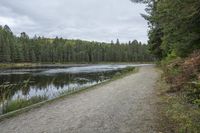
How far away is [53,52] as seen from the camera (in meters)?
122

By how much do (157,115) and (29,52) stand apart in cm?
10191

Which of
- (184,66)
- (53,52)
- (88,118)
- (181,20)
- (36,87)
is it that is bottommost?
(36,87)

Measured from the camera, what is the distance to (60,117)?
9.23 meters

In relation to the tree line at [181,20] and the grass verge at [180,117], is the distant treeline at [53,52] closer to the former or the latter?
the tree line at [181,20]

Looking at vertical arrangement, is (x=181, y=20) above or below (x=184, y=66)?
above

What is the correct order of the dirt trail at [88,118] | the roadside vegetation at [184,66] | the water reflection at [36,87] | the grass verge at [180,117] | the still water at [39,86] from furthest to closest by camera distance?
the still water at [39,86], the water reflection at [36,87], the roadside vegetation at [184,66], the dirt trail at [88,118], the grass verge at [180,117]

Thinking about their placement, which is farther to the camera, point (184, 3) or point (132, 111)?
point (184, 3)

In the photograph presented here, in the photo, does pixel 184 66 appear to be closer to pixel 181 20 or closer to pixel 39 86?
pixel 181 20

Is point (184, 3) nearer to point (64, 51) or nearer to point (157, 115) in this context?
point (157, 115)

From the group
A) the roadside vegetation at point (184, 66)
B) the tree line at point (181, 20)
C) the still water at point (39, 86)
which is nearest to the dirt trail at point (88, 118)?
the roadside vegetation at point (184, 66)

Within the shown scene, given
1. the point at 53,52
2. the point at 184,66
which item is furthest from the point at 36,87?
the point at 53,52

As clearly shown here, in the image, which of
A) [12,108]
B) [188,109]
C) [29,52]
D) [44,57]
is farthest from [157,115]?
[44,57]

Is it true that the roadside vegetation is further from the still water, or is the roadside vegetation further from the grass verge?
the still water

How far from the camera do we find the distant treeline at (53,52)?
3651 inches
